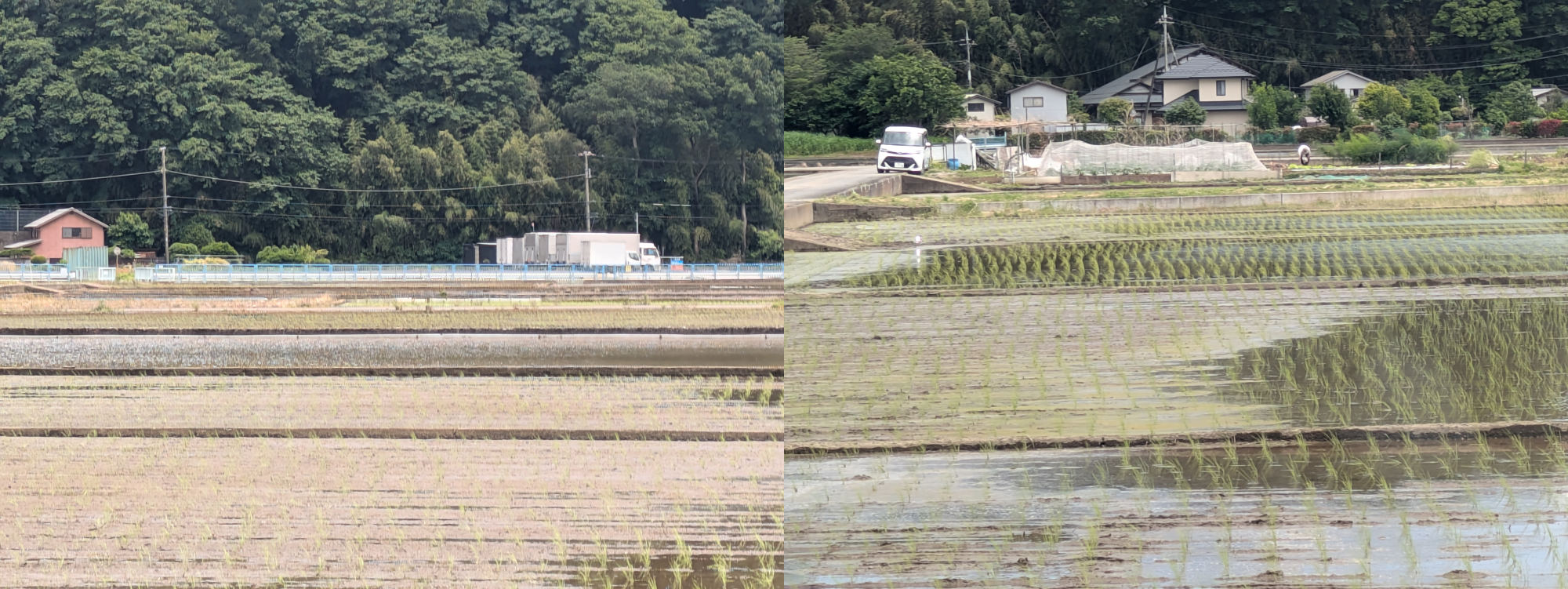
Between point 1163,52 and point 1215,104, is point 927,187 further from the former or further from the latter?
point 1163,52

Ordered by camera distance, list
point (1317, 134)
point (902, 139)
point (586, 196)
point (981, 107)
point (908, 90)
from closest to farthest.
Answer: point (908, 90)
point (902, 139)
point (981, 107)
point (1317, 134)
point (586, 196)

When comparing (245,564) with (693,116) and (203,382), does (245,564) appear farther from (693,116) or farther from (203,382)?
(693,116)

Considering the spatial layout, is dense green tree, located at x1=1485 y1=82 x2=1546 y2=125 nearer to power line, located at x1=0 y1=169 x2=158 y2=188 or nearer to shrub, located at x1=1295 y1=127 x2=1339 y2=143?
shrub, located at x1=1295 y1=127 x2=1339 y2=143

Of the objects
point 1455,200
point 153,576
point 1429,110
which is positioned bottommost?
point 153,576

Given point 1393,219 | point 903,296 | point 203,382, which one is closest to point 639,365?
point 903,296

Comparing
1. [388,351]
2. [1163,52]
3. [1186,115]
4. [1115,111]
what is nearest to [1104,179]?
[388,351]

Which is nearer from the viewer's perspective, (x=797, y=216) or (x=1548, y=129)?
(x=797, y=216)

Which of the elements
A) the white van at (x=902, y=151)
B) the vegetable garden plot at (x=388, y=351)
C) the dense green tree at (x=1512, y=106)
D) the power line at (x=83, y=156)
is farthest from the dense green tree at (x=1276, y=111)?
the power line at (x=83, y=156)
